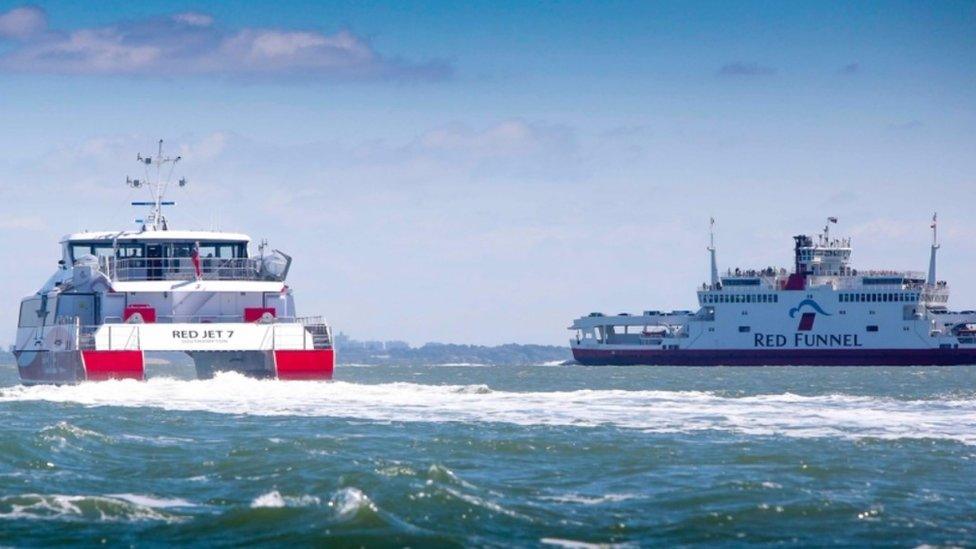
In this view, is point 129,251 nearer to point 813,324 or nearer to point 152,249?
point 152,249

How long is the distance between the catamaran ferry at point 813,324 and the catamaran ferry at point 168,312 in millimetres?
68901

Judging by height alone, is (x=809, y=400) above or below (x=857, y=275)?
below

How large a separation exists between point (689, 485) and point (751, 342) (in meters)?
90.2

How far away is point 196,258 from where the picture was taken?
41.9 meters

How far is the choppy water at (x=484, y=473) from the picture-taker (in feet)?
54.7

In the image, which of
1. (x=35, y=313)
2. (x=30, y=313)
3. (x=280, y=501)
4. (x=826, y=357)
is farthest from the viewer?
(x=826, y=357)

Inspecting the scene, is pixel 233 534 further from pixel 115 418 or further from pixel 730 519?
pixel 115 418

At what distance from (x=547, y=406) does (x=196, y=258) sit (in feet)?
43.3

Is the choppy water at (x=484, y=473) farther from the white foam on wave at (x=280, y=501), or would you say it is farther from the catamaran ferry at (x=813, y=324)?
the catamaran ferry at (x=813, y=324)

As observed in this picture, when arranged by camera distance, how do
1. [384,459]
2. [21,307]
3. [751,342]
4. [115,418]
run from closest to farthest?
1. [384,459]
2. [115,418]
3. [21,307]
4. [751,342]

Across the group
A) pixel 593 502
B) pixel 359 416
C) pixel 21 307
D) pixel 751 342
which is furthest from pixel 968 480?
pixel 751 342

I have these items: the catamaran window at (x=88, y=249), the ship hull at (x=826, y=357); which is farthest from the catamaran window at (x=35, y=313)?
the ship hull at (x=826, y=357)

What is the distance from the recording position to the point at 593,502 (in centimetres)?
1856

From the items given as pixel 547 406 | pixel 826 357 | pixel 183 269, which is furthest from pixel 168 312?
pixel 826 357
